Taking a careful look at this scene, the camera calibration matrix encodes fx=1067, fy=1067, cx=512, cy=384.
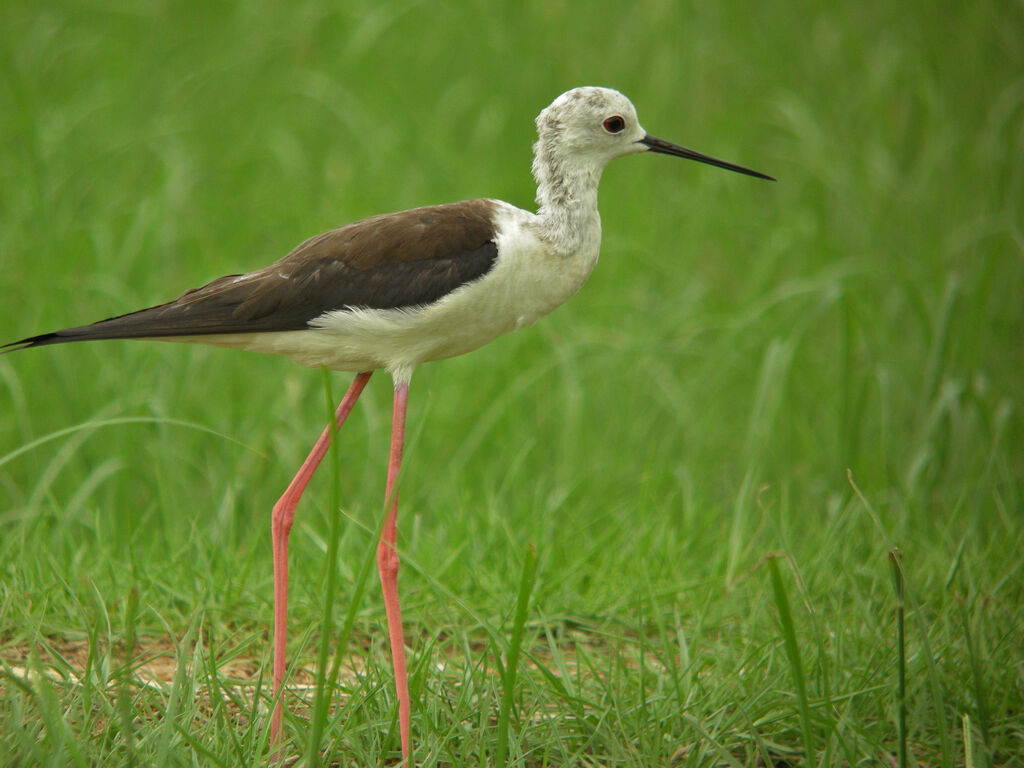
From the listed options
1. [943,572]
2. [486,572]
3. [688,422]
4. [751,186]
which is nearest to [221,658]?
[486,572]

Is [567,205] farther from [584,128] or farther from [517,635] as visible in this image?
[517,635]

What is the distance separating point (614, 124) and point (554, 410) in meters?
2.84

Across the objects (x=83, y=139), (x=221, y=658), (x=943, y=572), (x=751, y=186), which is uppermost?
(x=83, y=139)

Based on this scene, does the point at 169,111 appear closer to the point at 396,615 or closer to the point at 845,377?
the point at 845,377

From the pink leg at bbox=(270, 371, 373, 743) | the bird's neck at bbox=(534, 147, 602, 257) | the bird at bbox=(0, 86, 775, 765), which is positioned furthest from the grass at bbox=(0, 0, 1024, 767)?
the bird's neck at bbox=(534, 147, 602, 257)

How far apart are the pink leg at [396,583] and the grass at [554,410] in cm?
9

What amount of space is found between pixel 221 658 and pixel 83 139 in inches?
211

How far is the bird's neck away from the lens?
3549mm

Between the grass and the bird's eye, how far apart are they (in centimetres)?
132

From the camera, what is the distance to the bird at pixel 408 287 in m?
3.45

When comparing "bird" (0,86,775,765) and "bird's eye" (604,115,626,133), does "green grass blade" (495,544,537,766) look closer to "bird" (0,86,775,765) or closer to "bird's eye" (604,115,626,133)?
"bird" (0,86,775,765)

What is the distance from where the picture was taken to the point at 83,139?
7.66 metres

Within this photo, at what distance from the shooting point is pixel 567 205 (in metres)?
3.58

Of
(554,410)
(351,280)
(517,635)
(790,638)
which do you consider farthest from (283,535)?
(554,410)
